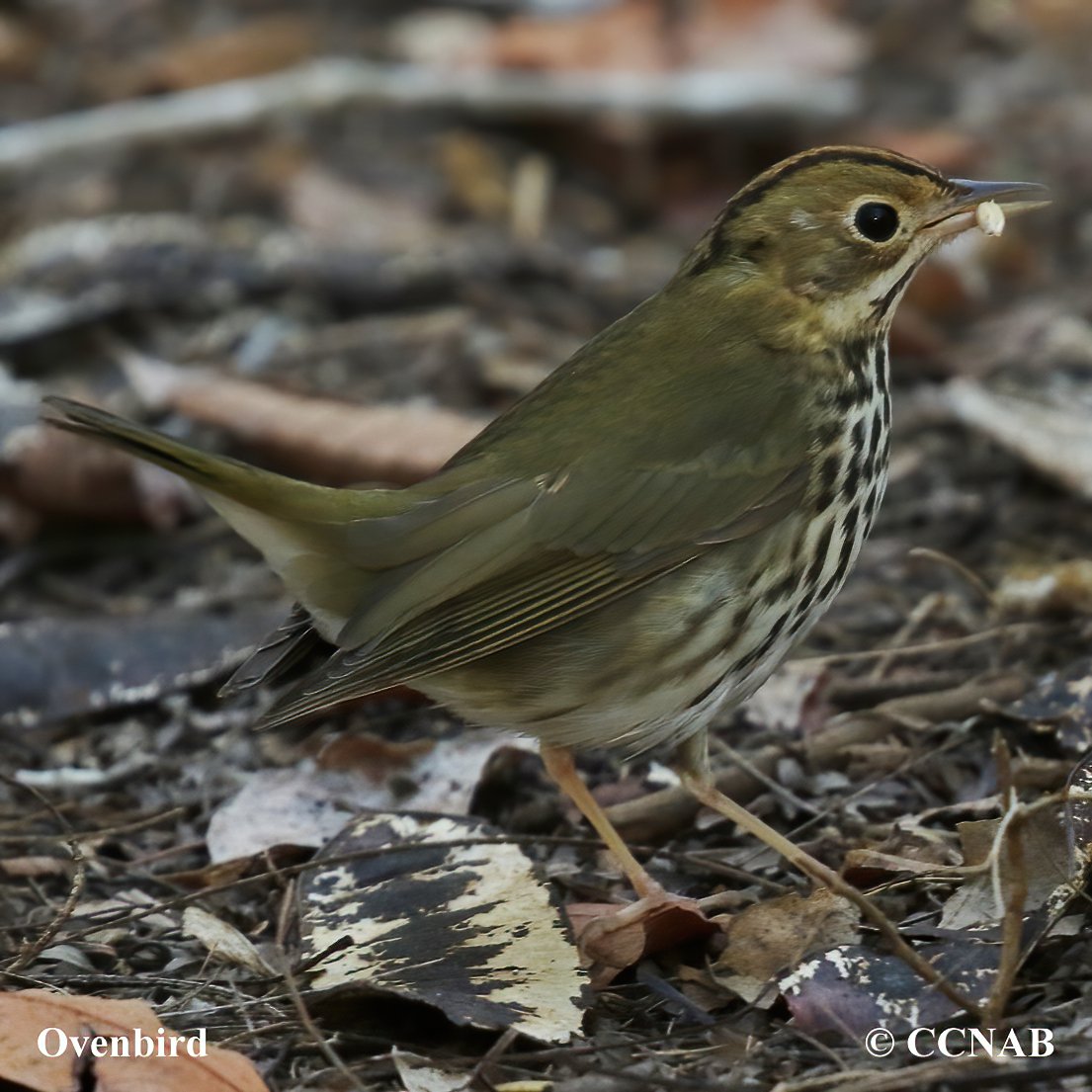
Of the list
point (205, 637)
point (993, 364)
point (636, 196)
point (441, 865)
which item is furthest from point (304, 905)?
point (636, 196)

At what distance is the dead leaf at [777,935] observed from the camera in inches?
125

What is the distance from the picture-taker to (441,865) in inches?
138

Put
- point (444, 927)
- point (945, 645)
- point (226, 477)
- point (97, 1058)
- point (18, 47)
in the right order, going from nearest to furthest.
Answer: point (97, 1058), point (444, 927), point (226, 477), point (945, 645), point (18, 47)

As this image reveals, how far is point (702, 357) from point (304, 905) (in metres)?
1.28

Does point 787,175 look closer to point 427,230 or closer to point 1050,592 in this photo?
point 1050,592

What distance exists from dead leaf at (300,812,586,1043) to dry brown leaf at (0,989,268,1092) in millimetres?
324

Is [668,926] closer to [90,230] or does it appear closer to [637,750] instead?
[637,750]

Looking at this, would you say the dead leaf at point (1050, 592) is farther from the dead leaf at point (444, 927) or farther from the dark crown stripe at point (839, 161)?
the dead leaf at point (444, 927)

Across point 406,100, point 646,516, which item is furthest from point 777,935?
point 406,100

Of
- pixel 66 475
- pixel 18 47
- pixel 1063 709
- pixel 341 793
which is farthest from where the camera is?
pixel 18 47

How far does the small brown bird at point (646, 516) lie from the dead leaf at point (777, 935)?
85 millimetres

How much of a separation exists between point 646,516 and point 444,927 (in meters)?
0.84

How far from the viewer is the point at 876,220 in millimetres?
3680

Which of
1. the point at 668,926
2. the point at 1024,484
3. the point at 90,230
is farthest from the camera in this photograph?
the point at 90,230
